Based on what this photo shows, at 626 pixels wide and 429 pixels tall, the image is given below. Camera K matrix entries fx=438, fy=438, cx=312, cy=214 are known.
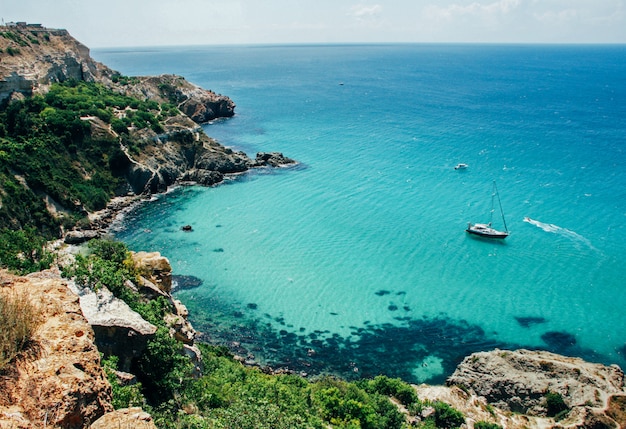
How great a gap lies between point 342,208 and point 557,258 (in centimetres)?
2929

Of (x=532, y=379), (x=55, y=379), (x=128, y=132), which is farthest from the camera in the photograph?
(x=128, y=132)

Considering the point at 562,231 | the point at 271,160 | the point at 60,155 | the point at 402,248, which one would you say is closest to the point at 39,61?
the point at 60,155

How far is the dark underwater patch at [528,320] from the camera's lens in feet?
139

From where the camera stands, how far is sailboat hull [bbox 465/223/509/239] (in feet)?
188

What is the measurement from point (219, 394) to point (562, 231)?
54.0 m

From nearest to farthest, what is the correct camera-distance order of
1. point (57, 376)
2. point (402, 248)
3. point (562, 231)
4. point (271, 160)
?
point (57, 376) < point (402, 248) < point (562, 231) < point (271, 160)

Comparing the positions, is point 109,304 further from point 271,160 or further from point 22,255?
point 271,160

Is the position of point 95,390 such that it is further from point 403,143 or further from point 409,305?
point 403,143

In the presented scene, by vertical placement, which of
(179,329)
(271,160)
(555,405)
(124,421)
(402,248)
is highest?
(124,421)

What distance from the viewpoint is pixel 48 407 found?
10.3 m

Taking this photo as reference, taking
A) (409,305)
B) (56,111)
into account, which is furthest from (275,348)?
(56,111)

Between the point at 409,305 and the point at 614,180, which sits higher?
the point at 614,180

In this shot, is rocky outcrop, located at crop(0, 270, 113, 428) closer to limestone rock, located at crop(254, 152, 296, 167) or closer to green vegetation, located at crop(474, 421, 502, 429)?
green vegetation, located at crop(474, 421, 502, 429)

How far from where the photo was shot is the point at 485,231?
57.7 metres
